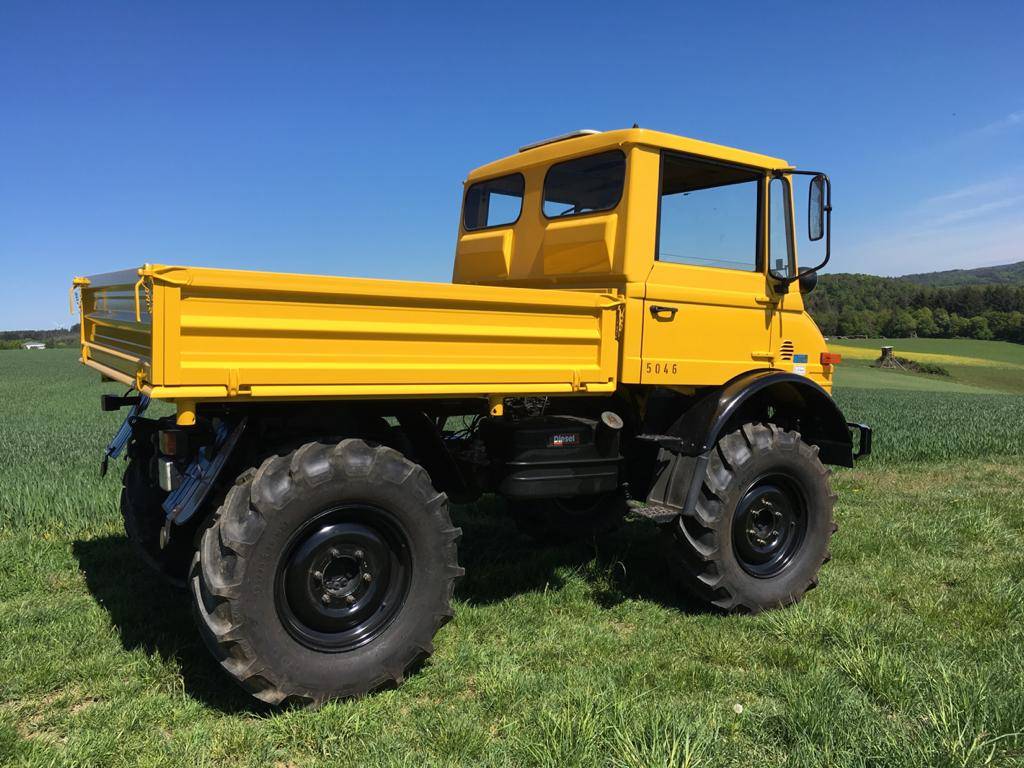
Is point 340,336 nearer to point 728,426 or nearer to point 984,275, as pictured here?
point 728,426

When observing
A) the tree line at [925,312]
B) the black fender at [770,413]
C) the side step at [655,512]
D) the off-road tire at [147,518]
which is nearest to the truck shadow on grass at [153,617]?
the off-road tire at [147,518]

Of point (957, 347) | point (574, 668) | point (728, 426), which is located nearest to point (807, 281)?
point (728, 426)

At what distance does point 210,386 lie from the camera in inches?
122

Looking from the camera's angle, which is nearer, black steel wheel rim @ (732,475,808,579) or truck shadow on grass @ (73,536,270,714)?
truck shadow on grass @ (73,536,270,714)

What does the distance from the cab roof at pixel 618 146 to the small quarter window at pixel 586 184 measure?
64mm

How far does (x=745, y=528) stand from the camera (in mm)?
4762

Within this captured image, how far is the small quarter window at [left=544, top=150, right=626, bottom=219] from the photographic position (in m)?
4.50

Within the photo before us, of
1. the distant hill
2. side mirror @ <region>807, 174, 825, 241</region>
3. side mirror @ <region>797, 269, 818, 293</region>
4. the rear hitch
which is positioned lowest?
the rear hitch

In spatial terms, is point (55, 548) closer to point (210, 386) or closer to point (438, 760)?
point (210, 386)

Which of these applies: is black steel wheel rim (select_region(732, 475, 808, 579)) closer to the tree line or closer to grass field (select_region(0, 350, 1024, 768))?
grass field (select_region(0, 350, 1024, 768))

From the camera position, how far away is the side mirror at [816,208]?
4.62 meters

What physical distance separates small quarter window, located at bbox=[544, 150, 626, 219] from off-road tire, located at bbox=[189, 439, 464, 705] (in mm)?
2090

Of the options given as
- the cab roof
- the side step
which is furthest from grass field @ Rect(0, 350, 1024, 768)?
the cab roof

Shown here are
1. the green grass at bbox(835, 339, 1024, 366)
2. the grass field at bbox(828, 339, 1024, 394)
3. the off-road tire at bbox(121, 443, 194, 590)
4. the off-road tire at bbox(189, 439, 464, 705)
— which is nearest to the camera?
the off-road tire at bbox(189, 439, 464, 705)
